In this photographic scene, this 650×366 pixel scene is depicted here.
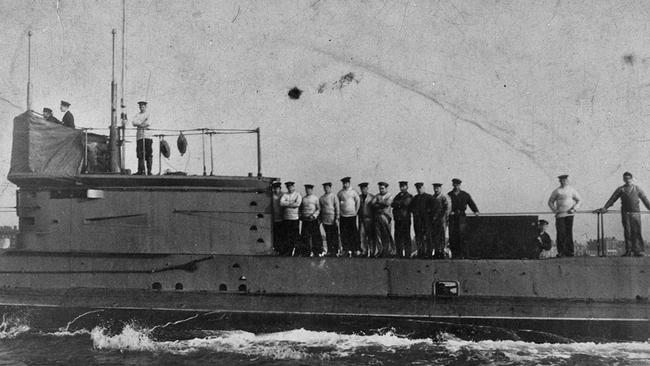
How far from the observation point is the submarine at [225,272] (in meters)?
13.4

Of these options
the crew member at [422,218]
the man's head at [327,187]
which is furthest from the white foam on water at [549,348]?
the man's head at [327,187]

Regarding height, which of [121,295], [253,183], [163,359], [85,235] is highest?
[253,183]

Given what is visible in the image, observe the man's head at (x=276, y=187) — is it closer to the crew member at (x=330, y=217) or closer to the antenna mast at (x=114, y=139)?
the crew member at (x=330, y=217)

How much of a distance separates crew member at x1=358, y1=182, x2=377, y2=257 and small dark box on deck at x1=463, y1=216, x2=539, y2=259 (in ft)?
7.66

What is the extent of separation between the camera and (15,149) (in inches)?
550

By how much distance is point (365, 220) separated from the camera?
15039mm

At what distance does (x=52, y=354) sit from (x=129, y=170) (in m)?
4.77

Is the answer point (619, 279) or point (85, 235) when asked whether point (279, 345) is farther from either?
point (619, 279)

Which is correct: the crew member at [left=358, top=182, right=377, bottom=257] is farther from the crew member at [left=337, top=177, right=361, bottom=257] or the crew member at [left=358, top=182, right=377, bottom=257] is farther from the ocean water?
the ocean water

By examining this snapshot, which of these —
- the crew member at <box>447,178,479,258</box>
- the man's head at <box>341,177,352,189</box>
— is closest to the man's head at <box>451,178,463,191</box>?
the crew member at <box>447,178,479,258</box>

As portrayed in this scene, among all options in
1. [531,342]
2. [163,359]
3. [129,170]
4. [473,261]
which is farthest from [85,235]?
[531,342]

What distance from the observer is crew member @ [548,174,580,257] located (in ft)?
46.4

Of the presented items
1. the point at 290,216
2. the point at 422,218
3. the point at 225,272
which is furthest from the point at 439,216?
the point at 225,272

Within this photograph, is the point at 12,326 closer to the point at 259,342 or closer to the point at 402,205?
the point at 259,342
